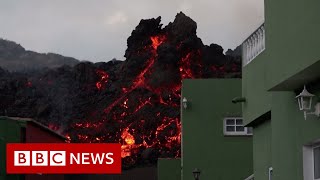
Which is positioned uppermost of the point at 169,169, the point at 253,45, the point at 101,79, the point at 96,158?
the point at 101,79

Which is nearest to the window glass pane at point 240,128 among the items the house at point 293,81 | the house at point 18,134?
the house at point 18,134

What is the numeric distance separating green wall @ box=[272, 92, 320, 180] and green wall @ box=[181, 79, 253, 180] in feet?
44.9

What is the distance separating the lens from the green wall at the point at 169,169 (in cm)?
3022

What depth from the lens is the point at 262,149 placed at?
1492 centimetres

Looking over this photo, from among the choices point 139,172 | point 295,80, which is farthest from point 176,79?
point 295,80

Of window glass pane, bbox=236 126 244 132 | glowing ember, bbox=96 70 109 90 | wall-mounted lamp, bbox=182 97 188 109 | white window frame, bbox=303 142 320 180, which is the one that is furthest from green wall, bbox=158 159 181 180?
glowing ember, bbox=96 70 109 90

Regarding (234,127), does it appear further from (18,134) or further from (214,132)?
(18,134)

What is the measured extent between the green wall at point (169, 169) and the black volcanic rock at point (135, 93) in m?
31.3

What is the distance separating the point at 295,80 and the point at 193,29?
65605mm

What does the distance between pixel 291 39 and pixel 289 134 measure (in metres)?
1.94

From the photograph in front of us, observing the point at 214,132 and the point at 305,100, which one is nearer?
the point at 305,100

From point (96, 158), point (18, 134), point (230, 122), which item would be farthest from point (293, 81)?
point (18, 134)

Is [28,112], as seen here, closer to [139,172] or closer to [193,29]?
Result: [193,29]

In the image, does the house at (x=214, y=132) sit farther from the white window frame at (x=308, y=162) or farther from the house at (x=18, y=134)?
the white window frame at (x=308, y=162)
